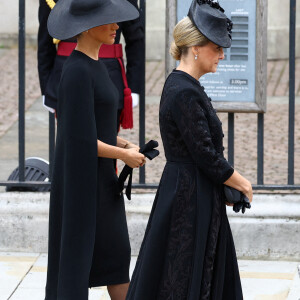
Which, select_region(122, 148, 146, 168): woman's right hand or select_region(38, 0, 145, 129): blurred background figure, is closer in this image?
select_region(122, 148, 146, 168): woman's right hand

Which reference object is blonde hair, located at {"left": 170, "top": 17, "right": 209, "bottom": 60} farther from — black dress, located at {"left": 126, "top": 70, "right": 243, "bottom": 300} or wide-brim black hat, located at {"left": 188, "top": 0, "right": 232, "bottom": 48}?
black dress, located at {"left": 126, "top": 70, "right": 243, "bottom": 300}

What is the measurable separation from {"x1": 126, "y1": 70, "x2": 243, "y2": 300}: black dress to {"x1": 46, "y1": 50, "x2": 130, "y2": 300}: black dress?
13.7 inches

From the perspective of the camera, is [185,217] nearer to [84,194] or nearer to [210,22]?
[84,194]

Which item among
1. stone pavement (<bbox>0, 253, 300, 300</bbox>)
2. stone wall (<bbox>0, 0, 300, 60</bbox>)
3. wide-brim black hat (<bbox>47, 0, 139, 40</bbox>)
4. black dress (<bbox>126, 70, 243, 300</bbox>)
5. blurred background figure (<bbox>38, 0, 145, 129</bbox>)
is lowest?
stone pavement (<bbox>0, 253, 300, 300</bbox>)

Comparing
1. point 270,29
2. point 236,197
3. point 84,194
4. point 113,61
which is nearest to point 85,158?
point 84,194

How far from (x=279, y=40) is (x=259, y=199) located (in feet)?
25.3

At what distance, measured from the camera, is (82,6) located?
4023 millimetres

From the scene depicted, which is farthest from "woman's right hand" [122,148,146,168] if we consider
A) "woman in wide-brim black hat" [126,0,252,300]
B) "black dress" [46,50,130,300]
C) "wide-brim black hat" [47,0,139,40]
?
"wide-brim black hat" [47,0,139,40]

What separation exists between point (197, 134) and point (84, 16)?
0.81 meters

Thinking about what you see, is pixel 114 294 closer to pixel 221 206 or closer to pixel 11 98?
pixel 221 206

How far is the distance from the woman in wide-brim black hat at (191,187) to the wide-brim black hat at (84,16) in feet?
1.22

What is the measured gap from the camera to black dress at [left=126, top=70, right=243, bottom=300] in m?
3.70

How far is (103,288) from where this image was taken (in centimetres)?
513

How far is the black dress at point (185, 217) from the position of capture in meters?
3.70
